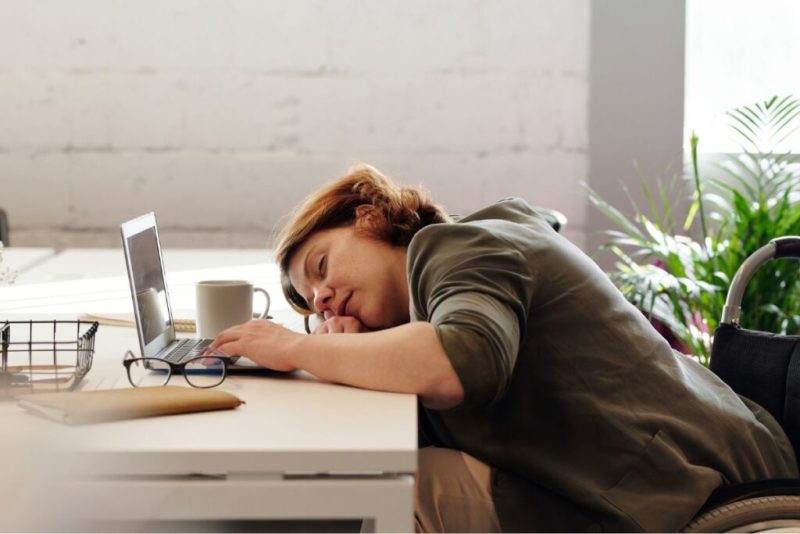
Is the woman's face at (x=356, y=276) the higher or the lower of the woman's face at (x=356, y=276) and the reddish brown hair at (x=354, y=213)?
the lower

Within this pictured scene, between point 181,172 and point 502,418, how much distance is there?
9.02 feet

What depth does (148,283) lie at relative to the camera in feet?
5.54

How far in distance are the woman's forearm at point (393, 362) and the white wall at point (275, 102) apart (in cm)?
268

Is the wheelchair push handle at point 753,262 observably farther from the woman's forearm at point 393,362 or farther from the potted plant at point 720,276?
the potted plant at point 720,276

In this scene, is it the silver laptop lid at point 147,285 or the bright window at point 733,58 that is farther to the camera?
the bright window at point 733,58

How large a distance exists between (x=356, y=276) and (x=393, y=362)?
388 mm

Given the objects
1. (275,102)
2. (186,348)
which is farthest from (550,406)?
(275,102)

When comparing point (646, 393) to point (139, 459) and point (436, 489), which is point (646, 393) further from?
point (139, 459)

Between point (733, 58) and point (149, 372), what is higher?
point (733, 58)

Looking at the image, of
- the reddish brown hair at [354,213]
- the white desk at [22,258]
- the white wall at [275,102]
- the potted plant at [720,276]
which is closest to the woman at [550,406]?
the reddish brown hair at [354,213]

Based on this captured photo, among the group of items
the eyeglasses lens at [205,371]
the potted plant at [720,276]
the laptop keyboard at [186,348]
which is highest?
the eyeglasses lens at [205,371]

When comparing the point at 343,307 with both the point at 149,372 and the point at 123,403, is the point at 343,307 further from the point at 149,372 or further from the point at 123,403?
the point at 123,403

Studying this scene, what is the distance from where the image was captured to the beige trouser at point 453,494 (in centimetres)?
145

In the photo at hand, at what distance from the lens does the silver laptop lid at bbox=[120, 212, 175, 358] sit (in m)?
1.54
